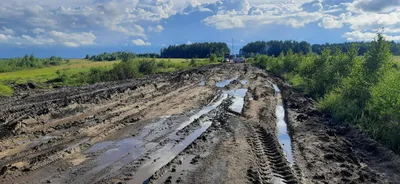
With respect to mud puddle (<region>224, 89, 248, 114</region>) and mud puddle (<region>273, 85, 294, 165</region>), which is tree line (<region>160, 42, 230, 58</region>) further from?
mud puddle (<region>273, 85, 294, 165</region>)

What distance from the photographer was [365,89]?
17969mm

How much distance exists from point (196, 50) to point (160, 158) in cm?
14909

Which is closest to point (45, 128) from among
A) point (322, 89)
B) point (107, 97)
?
point (107, 97)

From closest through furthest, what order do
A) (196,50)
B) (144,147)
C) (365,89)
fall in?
(144,147) → (365,89) → (196,50)

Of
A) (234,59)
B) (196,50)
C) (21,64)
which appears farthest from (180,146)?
(196,50)

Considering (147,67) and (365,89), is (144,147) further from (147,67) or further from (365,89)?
(147,67)

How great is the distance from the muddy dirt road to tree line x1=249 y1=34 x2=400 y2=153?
34.3 inches

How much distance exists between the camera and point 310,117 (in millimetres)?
18453

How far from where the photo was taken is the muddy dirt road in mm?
9867

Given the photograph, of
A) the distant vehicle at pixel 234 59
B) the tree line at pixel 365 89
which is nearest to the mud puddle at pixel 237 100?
the tree line at pixel 365 89

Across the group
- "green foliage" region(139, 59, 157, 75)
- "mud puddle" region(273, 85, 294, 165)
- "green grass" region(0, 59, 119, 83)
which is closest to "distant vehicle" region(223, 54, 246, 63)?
"green grass" region(0, 59, 119, 83)

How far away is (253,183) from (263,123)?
793 cm

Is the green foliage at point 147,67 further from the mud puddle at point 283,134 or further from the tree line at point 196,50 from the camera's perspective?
the tree line at point 196,50

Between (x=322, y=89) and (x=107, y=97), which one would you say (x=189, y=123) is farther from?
(x=322, y=89)
